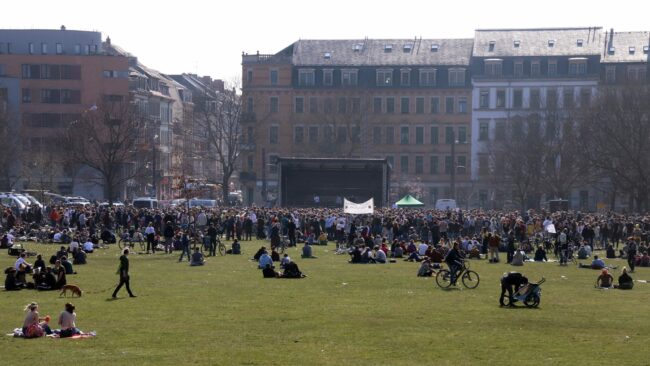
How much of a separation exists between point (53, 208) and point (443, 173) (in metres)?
58.5

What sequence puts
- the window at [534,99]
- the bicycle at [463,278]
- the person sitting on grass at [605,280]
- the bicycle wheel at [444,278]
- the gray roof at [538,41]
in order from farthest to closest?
the gray roof at [538,41]
the window at [534,99]
the person sitting on grass at [605,280]
the bicycle wheel at [444,278]
the bicycle at [463,278]

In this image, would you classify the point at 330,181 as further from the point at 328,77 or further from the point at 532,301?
the point at 532,301

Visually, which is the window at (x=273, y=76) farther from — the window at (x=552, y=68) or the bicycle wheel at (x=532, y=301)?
the bicycle wheel at (x=532, y=301)

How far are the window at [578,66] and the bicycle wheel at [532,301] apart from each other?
287ft

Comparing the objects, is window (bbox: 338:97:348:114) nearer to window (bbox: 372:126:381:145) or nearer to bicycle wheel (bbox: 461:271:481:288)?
window (bbox: 372:126:381:145)

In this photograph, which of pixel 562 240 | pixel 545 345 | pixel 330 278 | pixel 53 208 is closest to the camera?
pixel 545 345

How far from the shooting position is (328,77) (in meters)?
124

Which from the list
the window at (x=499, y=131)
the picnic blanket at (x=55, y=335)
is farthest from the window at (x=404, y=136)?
the picnic blanket at (x=55, y=335)

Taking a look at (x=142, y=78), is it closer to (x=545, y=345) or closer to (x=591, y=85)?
(x=591, y=85)

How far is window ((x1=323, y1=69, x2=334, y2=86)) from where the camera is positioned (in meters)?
124

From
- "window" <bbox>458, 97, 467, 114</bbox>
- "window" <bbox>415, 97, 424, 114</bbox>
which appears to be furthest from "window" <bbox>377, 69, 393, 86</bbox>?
"window" <bbox>458, 97, 467, 114</bbox>

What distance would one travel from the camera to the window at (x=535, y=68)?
394 feet

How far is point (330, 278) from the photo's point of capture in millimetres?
43562

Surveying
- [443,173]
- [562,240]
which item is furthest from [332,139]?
[562,240]
